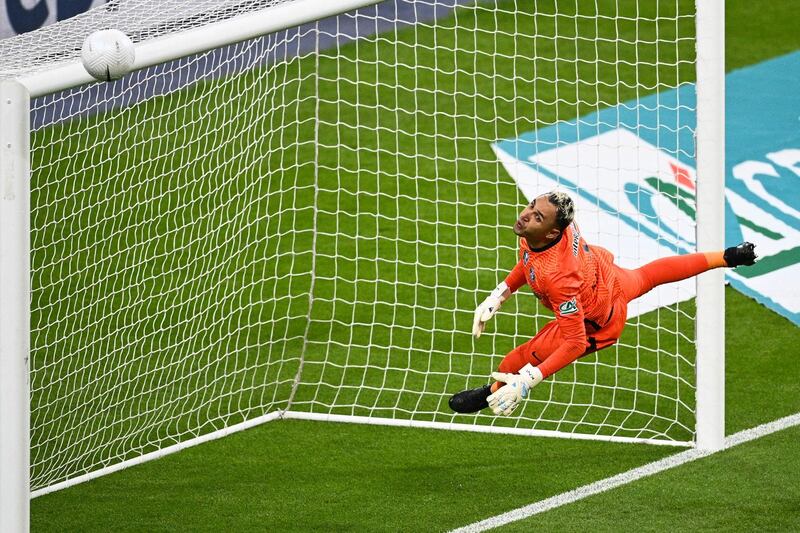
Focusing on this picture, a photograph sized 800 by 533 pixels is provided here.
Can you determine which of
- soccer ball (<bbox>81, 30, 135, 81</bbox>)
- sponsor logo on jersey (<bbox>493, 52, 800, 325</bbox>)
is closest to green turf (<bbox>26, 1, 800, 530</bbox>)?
sponsor logo on jersey (<bbox>493, 52, 800, 325</bbox>)

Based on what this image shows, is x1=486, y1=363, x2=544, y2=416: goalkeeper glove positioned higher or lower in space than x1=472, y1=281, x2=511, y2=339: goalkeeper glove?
lower

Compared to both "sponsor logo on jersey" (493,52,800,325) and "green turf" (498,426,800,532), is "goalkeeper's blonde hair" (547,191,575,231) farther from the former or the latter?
"sponsor logo on jersey" (493,52,800,325)

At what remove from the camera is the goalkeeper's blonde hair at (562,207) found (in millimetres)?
5965

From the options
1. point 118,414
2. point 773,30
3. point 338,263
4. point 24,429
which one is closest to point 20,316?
point 24,429

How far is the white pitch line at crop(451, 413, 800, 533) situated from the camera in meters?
6.73

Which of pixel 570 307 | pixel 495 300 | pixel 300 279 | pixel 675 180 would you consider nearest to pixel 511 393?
pixel 570 307

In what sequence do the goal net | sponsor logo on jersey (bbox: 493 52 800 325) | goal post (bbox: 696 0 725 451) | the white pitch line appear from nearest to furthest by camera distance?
1. the white pitch line
2. goal post (bbox: 696 0 725 451)
3. the goal net
4. sponsor logo on jersey (bbox: 493 52 800 325)

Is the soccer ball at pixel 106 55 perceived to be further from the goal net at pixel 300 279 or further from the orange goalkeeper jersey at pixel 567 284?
the orange goalkeeper jersey at pixel 567 284

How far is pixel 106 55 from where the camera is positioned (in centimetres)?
503

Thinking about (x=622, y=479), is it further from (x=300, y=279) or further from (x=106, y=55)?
(x=106, y=55)

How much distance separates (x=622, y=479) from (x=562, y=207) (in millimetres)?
1857

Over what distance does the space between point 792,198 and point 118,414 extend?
5465 mm

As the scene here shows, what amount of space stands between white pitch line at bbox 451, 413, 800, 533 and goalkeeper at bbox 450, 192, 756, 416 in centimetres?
62

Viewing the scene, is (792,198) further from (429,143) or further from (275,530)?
(275,530)
